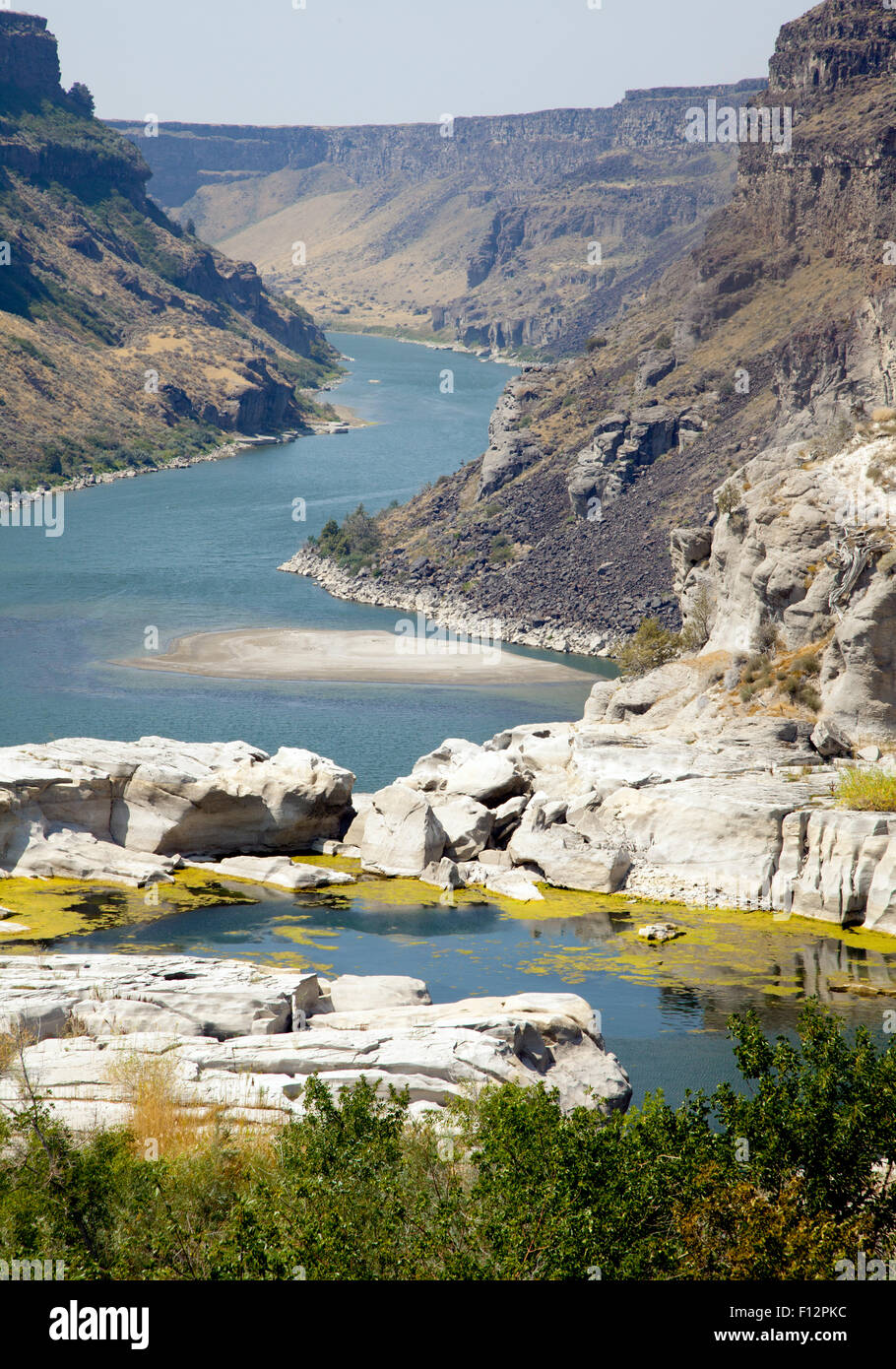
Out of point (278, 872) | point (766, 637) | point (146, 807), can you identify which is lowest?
point (278, 872)

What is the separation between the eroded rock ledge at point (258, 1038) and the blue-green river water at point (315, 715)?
3.29 metres

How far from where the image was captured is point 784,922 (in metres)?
41.3

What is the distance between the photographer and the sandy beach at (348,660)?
84.2 m

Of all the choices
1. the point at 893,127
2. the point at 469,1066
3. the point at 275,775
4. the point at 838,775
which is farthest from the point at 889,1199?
the point at 893,127

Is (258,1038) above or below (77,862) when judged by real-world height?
above

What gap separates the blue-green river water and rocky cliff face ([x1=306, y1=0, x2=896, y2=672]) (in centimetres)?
1218

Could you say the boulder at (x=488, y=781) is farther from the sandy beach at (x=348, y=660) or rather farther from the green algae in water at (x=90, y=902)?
the sandy beach at (x=348, y=660)

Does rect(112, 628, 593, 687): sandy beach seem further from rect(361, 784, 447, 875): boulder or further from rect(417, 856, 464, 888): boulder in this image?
rect(417, 856, 464, 888): boulder

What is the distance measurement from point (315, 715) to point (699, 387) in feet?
171

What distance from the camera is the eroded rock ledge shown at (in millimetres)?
23750

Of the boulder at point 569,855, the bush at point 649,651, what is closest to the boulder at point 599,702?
the bush at point 649,651

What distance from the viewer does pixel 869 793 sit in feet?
138

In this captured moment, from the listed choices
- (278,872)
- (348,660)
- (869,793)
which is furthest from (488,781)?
(348,660)
